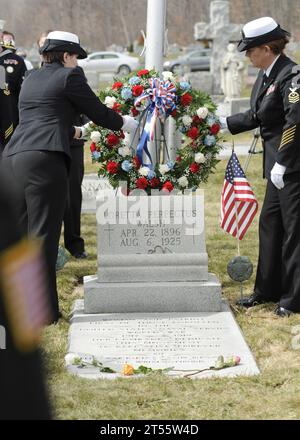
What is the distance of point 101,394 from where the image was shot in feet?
14.7

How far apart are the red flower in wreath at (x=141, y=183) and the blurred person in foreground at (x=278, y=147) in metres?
0.83

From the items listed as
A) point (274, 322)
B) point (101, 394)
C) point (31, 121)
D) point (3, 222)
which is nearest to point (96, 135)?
point (31, 121)

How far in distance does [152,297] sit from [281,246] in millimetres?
983

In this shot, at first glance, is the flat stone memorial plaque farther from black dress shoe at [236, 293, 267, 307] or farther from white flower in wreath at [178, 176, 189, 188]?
black dress shoe at [236, 293, 267, 307]

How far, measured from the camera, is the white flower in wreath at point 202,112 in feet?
21.0

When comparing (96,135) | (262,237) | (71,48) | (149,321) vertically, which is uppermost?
(71,48)

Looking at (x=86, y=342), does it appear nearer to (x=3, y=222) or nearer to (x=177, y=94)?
(x=177, y=94)

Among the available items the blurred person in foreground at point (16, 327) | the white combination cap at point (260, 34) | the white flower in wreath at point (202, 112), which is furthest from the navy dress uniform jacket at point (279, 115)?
the blurred person in foreground at point (16, 327)

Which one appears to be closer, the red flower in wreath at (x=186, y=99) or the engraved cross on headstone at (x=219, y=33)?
the red flower in wreath at (x=186, y=99)

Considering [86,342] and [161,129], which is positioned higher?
[161,129]

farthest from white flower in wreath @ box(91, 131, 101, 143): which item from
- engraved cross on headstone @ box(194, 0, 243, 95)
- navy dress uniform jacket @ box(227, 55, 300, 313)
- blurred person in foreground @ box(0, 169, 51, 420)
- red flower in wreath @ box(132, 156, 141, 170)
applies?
engraved cross on headstone @ box(194, 0, 243, 95)

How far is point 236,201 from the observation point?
6.44 meters

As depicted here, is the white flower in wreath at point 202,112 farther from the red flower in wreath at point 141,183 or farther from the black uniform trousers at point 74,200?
the black uniform trousers at point 74,200

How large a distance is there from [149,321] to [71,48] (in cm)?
192
